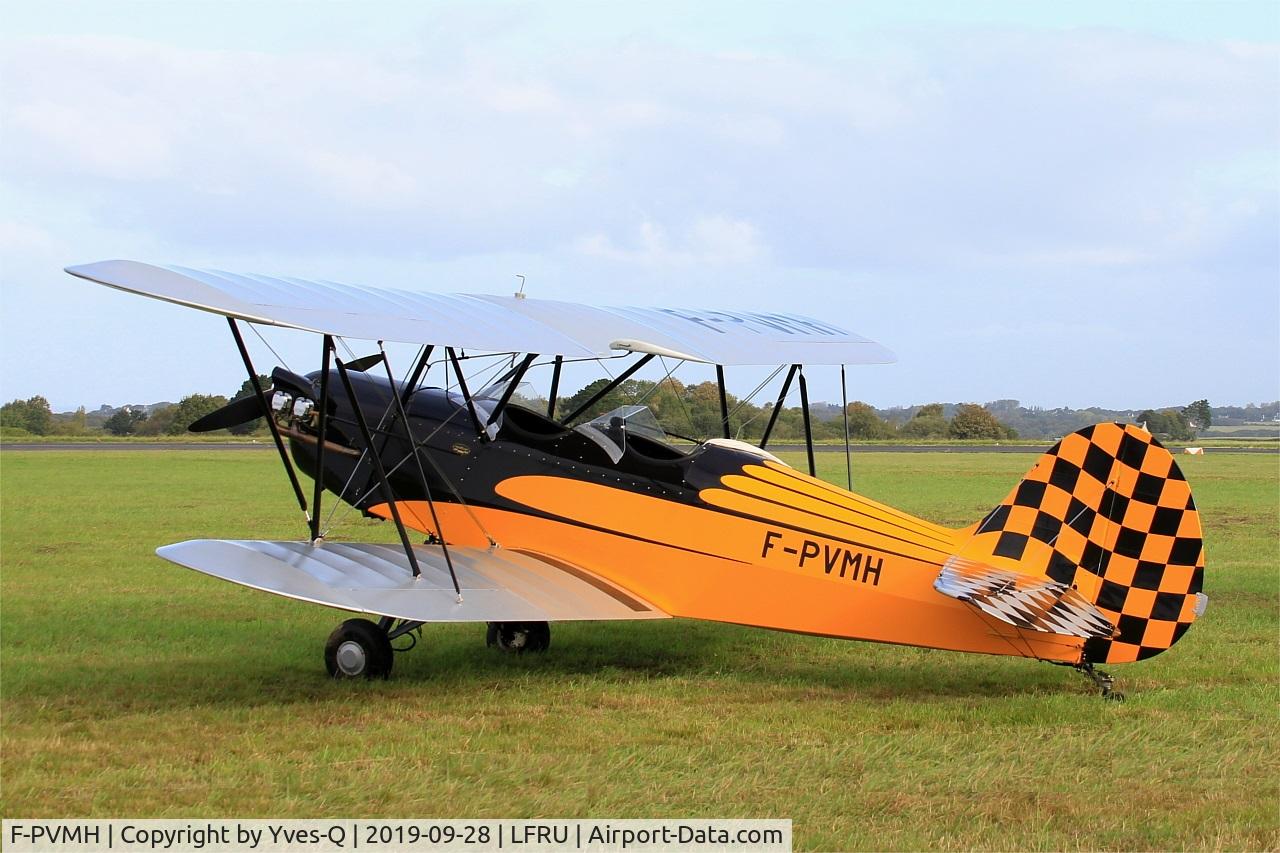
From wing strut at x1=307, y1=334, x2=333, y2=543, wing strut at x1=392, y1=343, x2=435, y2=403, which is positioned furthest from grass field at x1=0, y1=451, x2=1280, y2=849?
wing strut at x1=392, y1=343, x2=435, y2=403

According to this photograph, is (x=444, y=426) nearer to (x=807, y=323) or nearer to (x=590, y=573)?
(x=590, y=573)

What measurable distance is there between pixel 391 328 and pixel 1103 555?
4.05m

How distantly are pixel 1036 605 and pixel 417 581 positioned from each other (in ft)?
11.1

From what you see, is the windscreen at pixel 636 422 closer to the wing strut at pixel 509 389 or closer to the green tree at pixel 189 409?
the wing strut at pixel 509 389

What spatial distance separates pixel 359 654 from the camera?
709cm

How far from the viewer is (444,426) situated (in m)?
7.95

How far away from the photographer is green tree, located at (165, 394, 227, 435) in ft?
153

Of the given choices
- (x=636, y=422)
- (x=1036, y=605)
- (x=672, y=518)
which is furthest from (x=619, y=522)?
(x=1036, y=605)

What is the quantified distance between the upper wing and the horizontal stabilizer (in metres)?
2.00

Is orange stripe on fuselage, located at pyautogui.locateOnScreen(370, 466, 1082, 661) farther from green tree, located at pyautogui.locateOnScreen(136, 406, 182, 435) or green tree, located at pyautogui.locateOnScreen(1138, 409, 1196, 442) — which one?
green tree, located at pyautogui.locateOnScreen(1138, 409, 1196, 442)

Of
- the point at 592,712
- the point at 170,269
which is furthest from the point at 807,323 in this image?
the point at 170,269

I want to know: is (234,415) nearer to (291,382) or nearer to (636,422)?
(291,382)

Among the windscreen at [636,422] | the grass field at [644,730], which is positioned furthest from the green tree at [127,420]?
the windscreen at [636,422]

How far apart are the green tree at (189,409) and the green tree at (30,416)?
5989 millimetres
